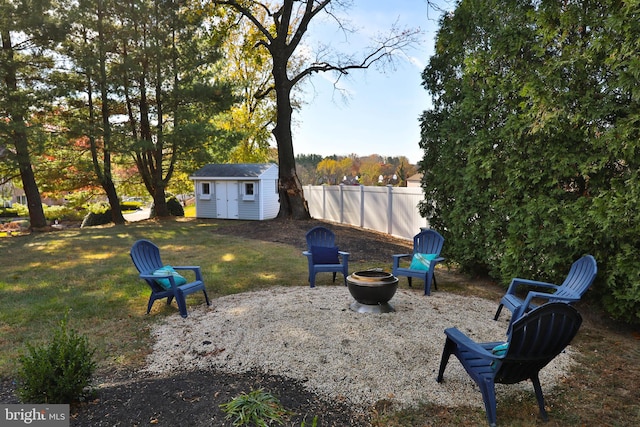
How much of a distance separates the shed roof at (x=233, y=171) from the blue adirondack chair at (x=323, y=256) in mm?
10326

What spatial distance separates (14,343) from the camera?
373cm

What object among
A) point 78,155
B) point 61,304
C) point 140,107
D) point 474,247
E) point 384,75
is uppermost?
point 384,75

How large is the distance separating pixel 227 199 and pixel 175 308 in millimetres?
12314

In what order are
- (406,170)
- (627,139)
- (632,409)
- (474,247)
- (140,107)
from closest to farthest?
(632,409), (627,139), (474,247), (140,107), (406,170)

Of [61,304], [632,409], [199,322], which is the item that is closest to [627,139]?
[632,409]

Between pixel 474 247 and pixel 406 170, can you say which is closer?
pixel 474 247

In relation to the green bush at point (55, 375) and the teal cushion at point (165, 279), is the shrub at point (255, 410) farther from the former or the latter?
the teal cushion at point (165, 279)

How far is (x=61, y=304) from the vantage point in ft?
16.3

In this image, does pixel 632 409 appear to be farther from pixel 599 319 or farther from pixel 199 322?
pixel 199 322

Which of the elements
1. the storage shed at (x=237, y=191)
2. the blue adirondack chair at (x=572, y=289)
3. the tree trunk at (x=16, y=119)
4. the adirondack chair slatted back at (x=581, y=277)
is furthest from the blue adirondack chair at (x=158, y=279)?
the storage shed at (x=237, y=191)

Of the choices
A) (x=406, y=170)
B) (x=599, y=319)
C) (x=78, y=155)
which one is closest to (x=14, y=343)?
(x=599, y=319)

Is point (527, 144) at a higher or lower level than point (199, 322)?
higher

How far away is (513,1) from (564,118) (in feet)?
6.36

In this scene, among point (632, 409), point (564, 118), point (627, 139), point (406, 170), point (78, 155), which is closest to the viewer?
point (632, 409)
